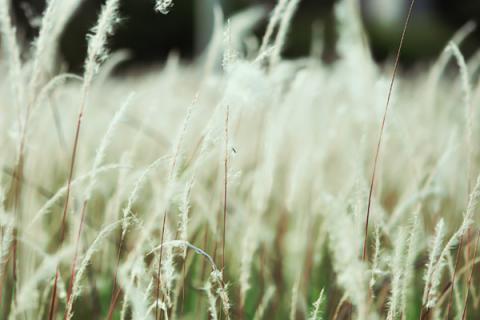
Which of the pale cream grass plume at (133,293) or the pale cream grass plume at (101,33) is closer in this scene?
the pale cream grass plume at (133,293)

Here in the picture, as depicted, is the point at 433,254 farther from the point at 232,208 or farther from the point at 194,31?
the point at 194,31

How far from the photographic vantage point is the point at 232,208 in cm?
127

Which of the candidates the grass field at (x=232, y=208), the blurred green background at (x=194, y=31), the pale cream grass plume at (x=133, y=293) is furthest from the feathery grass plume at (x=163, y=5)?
the blurred green background at (x=194, y=31)

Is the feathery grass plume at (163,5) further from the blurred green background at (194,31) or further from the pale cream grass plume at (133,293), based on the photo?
the blurred green background at (194,31)

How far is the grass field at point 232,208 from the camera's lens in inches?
24.5

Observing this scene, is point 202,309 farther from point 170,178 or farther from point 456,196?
point 456,196

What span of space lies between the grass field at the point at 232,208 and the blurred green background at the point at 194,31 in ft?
19.7

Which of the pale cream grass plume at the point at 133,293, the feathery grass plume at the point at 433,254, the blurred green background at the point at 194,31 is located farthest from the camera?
the blurred green background at the point at 194,31

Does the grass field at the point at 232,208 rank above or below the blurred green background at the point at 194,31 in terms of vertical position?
below

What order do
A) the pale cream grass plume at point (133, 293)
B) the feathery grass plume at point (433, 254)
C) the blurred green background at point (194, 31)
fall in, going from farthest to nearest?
the blurred green background at point (194, 31) < the feathery grass plume at point (433, 254) < the pale cream grass plume at point (133, 293)

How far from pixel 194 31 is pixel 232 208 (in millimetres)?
8888

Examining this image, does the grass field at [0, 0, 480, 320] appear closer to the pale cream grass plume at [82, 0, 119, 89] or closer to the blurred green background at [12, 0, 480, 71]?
the pale cream grass plume at [82, 0, 119, 89]

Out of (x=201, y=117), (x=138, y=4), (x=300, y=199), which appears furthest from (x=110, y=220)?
(x=138, y=4)

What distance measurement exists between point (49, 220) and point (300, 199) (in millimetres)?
713
